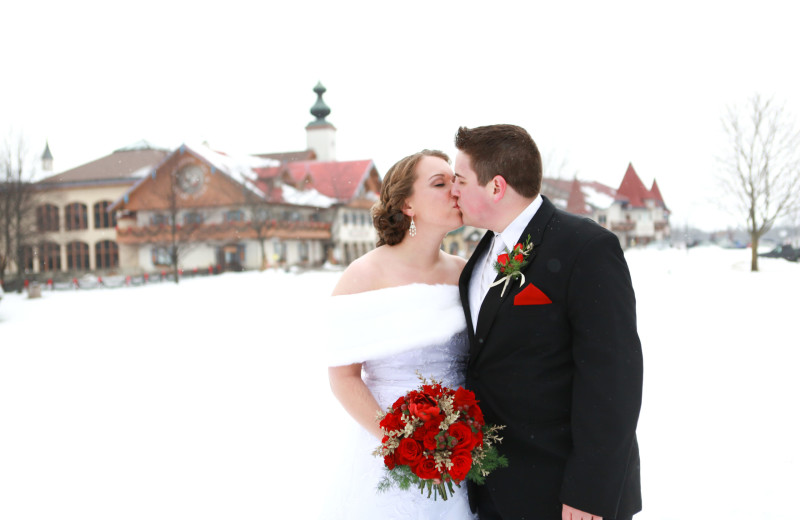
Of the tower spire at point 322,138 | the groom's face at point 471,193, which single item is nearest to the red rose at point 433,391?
the groom's face at point 471,193

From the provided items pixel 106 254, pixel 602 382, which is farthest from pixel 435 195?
pixel 106 254

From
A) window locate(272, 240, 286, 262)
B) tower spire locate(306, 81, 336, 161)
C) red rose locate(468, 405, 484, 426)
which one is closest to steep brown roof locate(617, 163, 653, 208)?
tower spire locate(306, 81, 336, 161)

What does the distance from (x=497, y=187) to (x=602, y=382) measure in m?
0.96

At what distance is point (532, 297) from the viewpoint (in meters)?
2.56

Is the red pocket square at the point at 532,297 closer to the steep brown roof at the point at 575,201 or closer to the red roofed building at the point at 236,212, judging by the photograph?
the red roofed building at the point at 236,212

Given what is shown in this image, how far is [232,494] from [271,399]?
3.33 meters

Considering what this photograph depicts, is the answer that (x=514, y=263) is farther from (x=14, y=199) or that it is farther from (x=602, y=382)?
(x=14, y=199)

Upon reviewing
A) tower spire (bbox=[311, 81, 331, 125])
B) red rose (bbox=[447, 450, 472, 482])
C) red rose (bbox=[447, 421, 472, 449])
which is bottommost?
red rose (bbox=[447, 450, 472, 482])

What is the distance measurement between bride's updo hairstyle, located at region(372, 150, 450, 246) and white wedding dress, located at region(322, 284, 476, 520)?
40 cm

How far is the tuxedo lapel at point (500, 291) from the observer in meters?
2.66

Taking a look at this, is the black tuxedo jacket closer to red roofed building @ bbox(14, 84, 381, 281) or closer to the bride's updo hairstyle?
the bride's updo hairstyle

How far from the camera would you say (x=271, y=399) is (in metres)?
8.80

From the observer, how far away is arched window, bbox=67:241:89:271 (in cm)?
5209

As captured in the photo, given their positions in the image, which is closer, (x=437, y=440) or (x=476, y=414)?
(x=437, y=440)
